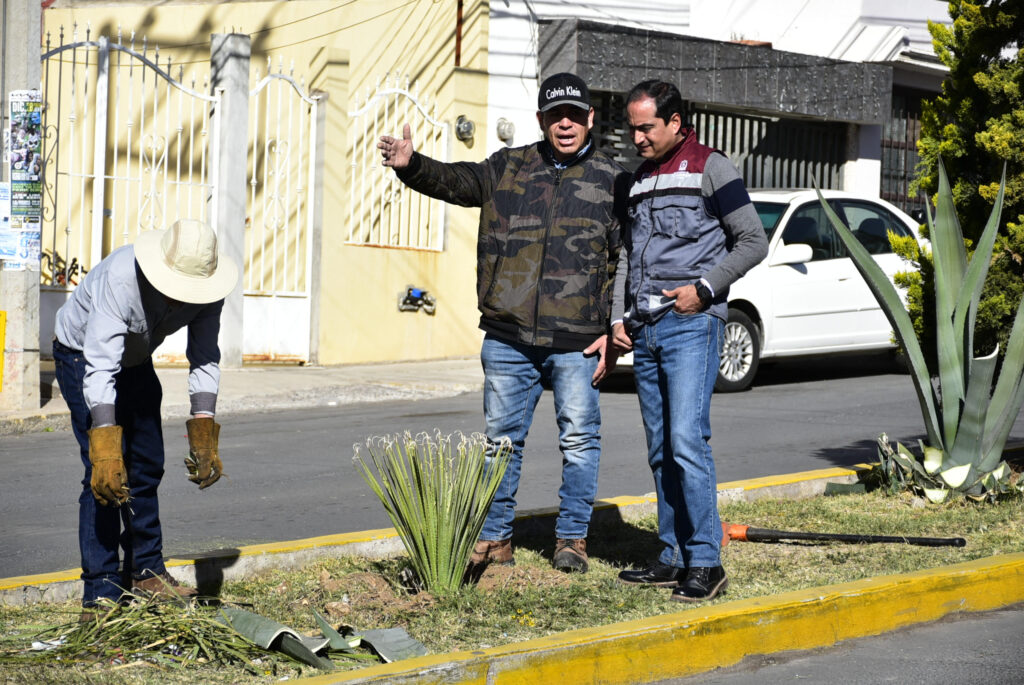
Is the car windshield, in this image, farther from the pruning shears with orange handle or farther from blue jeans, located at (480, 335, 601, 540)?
blue jeans, located at (480, 335, 601, 540)

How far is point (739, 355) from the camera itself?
477 inches

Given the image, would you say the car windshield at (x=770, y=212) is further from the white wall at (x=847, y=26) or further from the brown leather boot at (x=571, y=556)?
the white wall at (x=847, y=26)

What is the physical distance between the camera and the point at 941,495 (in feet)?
22.1

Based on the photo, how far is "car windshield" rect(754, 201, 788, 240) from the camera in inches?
480

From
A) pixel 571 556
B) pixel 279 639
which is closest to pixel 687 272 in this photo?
pixel 571 556

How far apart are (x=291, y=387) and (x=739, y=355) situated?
4041mm

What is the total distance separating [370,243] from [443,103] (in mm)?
1993

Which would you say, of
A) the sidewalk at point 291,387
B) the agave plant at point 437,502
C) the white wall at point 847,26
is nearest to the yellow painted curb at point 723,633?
the agave plant at point 437,502

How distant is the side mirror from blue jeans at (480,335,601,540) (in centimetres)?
698

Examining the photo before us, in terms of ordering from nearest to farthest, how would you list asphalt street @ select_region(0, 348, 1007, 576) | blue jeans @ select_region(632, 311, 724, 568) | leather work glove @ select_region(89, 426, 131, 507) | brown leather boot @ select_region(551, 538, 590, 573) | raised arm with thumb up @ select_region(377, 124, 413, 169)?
leather work glove @ select_region(89, 426, 131, 507) < blue jeans @ select_region(632, 311, 724, 568) < raised arm with thumb up @ select_region(377, 124, 413, 169) < brown leather boot @ select_region(551, 538, 590, 573) < asphalt street @ select_region(0, 348, 1007, 576)

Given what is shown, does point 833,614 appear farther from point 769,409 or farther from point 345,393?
point 345,393

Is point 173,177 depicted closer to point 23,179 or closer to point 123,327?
point 23,179

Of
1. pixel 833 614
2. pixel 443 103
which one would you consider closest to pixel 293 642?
pixel 833 614

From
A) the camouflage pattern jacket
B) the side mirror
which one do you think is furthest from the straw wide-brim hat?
the side mirror
